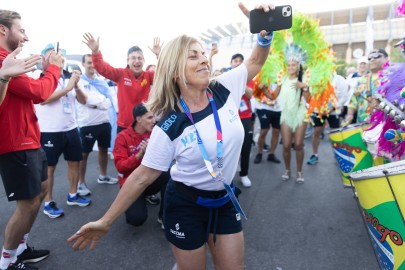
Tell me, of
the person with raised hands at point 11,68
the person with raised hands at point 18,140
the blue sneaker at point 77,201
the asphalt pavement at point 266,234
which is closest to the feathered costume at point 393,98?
the asphalt pavement at point 266,234

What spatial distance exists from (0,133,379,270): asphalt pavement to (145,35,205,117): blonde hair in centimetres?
158

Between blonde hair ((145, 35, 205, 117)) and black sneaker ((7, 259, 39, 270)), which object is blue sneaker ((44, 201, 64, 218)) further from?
blonde hair ((145, 35, 205, 117))

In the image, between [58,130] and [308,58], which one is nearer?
[58,130]

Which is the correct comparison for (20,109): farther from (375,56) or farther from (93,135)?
(375,56)

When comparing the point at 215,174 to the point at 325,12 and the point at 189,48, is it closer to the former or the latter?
the point at 189,48

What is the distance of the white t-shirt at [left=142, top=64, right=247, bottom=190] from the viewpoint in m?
1.53

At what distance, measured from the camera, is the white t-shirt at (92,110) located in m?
4.27

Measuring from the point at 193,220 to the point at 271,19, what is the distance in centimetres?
127

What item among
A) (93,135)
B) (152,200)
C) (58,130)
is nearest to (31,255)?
(58,130)

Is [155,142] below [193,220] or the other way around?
the other way around

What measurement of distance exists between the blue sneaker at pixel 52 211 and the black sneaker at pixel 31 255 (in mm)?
811

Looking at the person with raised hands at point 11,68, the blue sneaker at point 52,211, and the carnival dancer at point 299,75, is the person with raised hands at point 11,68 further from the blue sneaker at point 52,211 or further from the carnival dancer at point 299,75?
the carnival dancer at point 299,75

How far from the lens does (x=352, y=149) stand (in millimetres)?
3404

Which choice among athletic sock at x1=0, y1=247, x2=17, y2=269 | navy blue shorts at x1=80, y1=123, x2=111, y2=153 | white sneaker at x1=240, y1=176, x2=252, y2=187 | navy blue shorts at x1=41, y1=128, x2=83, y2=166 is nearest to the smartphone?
athletic sock at x1=0, y1=247, x2=17, y2=269
